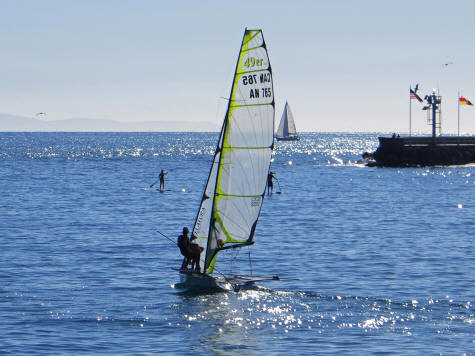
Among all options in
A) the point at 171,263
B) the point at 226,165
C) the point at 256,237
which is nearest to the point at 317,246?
the point at 256,237

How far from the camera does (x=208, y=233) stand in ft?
101

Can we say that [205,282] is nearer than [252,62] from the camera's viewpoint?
No

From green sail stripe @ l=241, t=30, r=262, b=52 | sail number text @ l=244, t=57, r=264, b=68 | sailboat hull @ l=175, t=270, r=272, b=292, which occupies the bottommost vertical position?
sailboat hull @ l=175, t=270, r=272, b=292

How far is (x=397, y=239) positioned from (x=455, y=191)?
142 feet

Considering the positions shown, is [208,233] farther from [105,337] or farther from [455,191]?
[455,191]

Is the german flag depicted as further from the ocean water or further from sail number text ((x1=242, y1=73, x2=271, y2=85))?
sail number text ((x1=242, y1=73, x2=271, y2=85))

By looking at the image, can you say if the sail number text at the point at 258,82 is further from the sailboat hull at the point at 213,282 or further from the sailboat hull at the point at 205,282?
the sailboat hull at the point at 205,282

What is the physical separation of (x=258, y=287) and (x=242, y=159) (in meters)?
5.86

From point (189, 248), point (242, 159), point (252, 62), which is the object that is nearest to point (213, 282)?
point (189, 248)

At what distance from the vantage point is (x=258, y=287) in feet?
106

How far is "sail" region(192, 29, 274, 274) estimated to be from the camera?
28.8 metres

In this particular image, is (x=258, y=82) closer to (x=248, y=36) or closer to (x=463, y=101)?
(x=248, y=36)

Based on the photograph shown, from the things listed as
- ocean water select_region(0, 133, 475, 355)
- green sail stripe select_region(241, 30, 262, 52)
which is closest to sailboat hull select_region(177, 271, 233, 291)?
ocean water select_region(0, 133, 475, 355)

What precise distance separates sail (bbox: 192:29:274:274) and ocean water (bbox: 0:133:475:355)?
2.47 meters
